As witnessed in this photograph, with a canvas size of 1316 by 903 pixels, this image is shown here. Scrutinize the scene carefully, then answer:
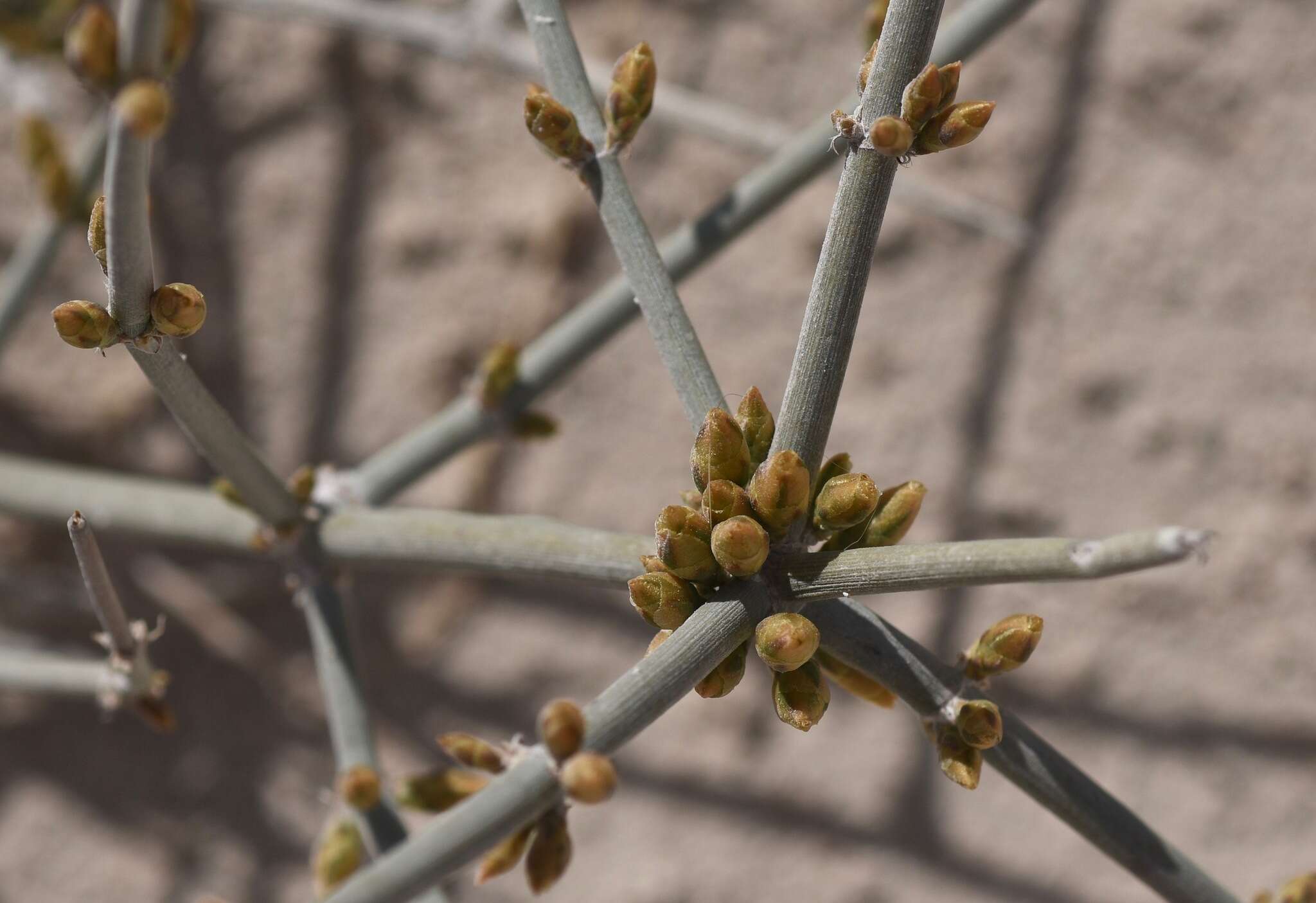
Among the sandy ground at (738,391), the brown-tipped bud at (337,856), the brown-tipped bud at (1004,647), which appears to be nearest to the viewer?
the brown-tipped bud at (1004,647)

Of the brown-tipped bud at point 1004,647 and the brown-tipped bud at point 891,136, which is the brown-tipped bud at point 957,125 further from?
the brown-tipped bud at point 1004,647

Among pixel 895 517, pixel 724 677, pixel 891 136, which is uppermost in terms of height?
pixel 891 136

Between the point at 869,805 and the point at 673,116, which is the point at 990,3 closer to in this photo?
the point at 673,116

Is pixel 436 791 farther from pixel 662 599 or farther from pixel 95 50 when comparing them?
pixel 95 50

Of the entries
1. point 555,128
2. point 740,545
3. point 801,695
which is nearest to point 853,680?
point 801,695

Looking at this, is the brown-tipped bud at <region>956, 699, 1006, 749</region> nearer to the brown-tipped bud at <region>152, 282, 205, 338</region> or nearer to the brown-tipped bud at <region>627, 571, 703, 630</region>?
the brown-tipped bud at <region>627, 571, 703, 630</region>

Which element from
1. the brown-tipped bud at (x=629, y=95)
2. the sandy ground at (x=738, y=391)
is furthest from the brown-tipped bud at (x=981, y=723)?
the sandy ground at (x=738, y=391)
